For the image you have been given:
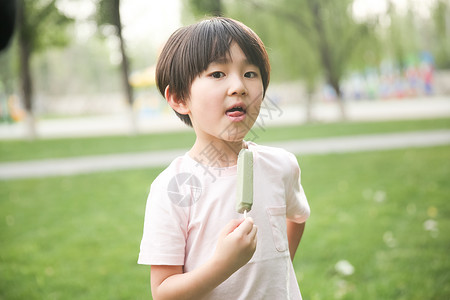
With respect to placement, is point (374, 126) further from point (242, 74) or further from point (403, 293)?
point (242, 74)

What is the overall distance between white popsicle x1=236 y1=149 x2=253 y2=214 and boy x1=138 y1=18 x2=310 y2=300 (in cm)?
6

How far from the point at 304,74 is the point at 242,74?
49.2ft

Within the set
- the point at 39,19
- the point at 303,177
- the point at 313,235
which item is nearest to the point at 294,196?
the point at 313,235

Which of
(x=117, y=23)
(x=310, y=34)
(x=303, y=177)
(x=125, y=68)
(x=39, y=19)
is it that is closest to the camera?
(x=303, y=177)

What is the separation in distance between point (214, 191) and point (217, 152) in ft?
0.43

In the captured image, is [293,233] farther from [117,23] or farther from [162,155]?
[117,23]

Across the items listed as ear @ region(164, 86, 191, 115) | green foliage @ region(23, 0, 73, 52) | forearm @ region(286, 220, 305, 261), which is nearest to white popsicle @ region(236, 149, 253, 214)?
ear @ region(164, 86, 191, 115)

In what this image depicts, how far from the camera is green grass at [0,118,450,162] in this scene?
35.6 feet

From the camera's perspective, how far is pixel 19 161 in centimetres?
993

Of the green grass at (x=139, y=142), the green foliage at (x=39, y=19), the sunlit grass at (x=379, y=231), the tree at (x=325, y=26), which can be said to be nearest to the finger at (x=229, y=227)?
the sunlit grass at (x=379, y=231)

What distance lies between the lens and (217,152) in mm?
1374

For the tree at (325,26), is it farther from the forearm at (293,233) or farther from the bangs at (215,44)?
the bangs at (215,44)

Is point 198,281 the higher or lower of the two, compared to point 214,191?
lower

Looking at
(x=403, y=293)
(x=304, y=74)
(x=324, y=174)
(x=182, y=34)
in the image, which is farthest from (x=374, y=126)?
(x=182, y=34)
